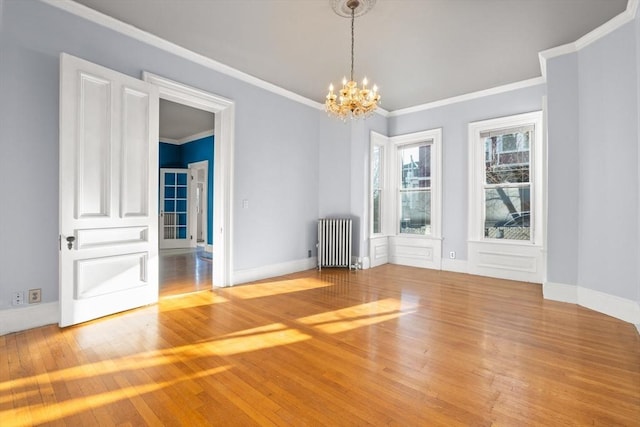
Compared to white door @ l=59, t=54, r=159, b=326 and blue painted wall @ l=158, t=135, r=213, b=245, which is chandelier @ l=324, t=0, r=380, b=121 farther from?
blue painted wall @ l=158, t=135, r=213, b=245

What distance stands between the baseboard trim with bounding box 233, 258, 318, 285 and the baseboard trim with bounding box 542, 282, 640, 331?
11.3 ft

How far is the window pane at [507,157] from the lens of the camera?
4.78 m

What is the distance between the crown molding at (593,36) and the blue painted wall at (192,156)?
6.68 m

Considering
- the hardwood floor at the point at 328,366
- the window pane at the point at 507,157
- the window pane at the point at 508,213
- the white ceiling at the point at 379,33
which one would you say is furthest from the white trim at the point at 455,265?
the white ceiling at the point at 379,33

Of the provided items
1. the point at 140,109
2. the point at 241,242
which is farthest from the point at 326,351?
the point at 140,109

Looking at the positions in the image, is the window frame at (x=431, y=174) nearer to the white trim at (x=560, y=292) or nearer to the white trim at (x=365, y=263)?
the white trim at (x=365, y=263)

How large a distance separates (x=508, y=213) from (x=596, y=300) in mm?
1810

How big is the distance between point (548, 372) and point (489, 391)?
56 centimetres

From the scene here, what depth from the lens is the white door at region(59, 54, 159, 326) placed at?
2746 millimetres

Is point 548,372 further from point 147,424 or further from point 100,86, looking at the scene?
point 100,86

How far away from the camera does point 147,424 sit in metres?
1.56

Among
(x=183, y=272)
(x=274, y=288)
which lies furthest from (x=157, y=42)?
(x=183, y=272)

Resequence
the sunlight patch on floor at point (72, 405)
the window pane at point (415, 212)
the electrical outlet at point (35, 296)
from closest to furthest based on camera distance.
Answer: the sunlight patch on floor at point (72, 405) < the electrical outlet at point (35, 296) < the window pane at point (415, 212)

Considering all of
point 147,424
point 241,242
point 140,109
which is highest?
point 140,109
